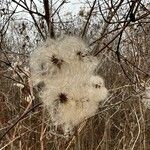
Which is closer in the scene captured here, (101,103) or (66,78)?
(66,78)

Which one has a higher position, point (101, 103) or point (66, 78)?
point (66, 78)

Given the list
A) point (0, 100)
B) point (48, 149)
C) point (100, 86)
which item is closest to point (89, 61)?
point (100, 86)

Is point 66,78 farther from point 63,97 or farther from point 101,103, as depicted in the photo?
point 101,103

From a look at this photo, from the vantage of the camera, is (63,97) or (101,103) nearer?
(63,97)

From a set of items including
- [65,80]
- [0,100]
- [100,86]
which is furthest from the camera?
[0,100]

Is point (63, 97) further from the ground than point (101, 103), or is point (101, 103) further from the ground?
point (63, 97)

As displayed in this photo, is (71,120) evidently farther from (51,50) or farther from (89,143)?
(89,143)

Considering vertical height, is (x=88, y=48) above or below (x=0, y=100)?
above

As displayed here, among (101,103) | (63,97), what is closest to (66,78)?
(63,97)
